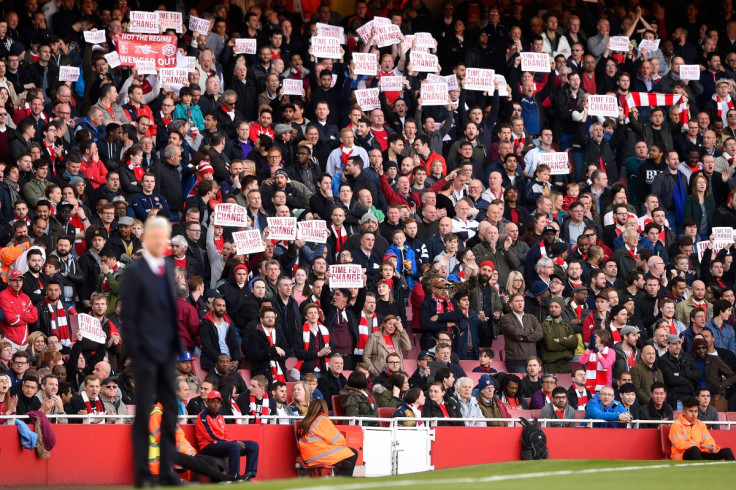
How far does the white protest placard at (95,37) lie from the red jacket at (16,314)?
20.3 ft

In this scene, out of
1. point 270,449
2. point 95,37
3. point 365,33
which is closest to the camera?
point 270,449

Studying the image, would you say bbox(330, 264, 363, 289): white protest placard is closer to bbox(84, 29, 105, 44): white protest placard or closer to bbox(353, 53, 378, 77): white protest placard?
bbox(353, 53, 378, 77): white protest placard

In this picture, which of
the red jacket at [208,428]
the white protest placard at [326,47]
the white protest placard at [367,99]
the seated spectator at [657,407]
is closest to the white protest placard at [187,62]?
the white protest placard at [326,47]

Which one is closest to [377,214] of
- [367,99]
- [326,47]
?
[367,99]

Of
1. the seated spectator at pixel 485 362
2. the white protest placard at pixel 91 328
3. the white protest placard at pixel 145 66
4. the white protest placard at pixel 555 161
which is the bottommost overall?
the seated spectator at pixel 485 362

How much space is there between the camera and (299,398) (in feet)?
53.2

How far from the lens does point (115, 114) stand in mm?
20062

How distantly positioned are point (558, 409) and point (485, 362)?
A: 4.41 feet

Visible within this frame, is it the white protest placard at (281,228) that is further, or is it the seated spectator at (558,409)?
the white protest placard at (281,228)

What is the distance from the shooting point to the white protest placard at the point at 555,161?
22.4m

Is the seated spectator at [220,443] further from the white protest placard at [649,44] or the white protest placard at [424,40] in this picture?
the white protest placard at [649,44]

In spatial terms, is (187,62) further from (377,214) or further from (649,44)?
(649,44)

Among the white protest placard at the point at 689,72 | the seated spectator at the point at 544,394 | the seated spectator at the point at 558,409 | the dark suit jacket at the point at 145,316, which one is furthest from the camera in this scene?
the white protest placard at the point at 689,72

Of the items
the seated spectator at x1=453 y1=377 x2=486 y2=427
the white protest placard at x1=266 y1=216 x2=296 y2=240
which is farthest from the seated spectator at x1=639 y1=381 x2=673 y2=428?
the white protest placard at x1=266 y1=216 x2=296 y2=240
